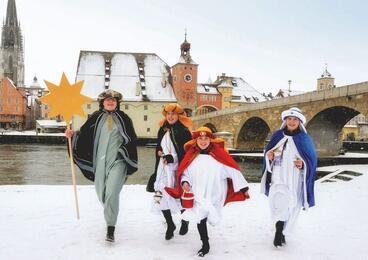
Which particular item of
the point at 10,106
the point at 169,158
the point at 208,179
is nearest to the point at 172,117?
the point at 169,158

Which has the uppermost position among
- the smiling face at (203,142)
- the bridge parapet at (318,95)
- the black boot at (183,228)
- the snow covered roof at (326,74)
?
the snow covered roof at (326,74)

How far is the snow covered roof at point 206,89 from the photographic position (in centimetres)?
6781

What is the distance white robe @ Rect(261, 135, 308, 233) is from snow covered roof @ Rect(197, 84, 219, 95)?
2463 inches

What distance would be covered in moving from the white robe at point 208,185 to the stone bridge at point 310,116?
17.8 m

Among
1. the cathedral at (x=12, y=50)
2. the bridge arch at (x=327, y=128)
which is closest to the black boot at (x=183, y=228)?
the bridge arch at (x=327, y=128)

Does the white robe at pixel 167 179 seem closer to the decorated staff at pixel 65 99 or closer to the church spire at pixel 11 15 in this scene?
the decorated staff at pixel 65 99

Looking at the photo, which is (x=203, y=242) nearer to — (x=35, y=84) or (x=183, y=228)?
(x=183, y=228)

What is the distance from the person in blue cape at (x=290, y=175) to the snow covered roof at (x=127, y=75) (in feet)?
163

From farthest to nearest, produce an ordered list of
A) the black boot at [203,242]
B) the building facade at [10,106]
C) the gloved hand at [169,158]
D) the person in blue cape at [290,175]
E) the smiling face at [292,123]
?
the building facade at [10,106] < the gloved hand at [169,158] < the smiling face at [292,123] < the person in blue cape at [290,175] < the black boot at [203,242]

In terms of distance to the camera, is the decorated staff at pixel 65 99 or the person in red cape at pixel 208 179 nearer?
the person in red cape at pixel 208 179

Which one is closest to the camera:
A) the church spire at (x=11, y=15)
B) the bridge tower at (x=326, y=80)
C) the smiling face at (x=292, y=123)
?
the smiling face at (x=292, y=123)

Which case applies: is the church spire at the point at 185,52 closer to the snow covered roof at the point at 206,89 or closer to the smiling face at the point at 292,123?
the snow covered roof at the point at 206,89

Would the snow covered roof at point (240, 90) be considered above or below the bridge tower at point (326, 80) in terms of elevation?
below

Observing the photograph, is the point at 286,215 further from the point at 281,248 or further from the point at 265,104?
the point at 265,104
